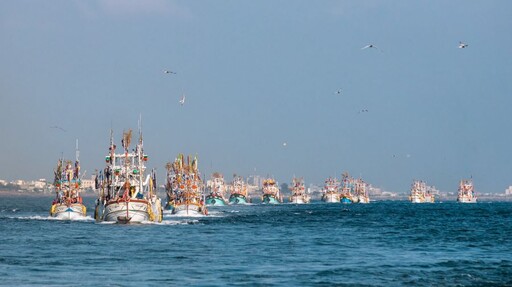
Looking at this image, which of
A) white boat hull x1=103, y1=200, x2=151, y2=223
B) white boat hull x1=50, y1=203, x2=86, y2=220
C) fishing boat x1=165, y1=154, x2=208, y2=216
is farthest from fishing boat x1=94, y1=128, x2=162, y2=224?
fishing boat x1=165, y1=154, x2=208, y2=216

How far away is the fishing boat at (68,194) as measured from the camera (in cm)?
13900

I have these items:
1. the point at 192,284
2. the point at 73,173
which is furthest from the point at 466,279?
the point at 73,173

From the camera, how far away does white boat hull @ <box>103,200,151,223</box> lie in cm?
10800

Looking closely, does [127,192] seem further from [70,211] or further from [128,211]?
[70,211]

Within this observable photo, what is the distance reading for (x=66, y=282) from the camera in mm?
48062

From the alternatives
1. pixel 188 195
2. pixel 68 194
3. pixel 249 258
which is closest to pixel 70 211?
pixel 68 194

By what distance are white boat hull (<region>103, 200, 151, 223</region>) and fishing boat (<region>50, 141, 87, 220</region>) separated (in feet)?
98.8

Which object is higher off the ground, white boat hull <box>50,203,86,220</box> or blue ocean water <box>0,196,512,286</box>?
white boat hull <box>50,203,86,220</box>

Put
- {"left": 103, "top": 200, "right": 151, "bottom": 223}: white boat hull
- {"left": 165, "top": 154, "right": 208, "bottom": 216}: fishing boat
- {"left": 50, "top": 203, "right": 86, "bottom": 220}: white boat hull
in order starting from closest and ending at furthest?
{"left": 103, "top": 200, "right": 151, "bottom": 223}: white boat hull < {"left": 50, "top": 203, "right": 86, "bottom": 220}: white boat hull < {"left": 165, "top": 154, "right": 208, "bottom": 216}: fishing boat

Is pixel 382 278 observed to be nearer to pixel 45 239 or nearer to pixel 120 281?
pixel 120 281

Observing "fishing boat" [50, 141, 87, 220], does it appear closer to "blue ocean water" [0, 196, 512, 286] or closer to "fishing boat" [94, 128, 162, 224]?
"fishing boat" [94, 128, 162, 224]

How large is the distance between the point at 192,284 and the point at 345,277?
1033cm

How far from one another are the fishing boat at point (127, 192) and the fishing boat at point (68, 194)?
18404 mm

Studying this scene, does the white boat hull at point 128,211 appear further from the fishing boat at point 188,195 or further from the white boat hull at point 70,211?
the fishing boat at point 188,195
